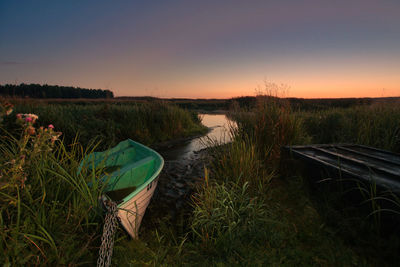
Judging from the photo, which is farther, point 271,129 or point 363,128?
point 363,128

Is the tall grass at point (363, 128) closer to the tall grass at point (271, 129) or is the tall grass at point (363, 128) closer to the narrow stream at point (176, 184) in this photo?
Answer: the tall grass at point (271, 129)

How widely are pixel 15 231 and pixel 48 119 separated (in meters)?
7.13

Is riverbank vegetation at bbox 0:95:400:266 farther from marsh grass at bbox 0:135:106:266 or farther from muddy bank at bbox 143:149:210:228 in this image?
muddy bank at bbox 143:149:210:228

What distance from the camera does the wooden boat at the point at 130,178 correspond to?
8.73ft

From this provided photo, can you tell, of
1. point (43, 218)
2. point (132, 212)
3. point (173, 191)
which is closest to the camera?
point (43, 218)

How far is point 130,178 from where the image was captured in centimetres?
389

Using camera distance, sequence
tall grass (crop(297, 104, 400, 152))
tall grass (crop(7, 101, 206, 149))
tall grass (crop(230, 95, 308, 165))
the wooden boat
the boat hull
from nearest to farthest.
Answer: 1. the boat hull
2. the wooden boat
3. tall grass (crop(230, 95, 308, 165))
4. tall grass (crop(297, 104, 400, 152))
5. tall grass (crop(7, 101, 206, 149))

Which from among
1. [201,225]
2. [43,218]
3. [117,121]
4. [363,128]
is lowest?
[201,225]

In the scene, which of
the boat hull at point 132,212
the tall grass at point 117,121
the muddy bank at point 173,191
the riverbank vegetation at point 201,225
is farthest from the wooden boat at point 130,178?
the tall grass at point 117,121

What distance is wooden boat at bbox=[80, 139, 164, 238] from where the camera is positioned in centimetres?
266

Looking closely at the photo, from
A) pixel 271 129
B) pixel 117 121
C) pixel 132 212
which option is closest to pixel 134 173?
pixel 132 212

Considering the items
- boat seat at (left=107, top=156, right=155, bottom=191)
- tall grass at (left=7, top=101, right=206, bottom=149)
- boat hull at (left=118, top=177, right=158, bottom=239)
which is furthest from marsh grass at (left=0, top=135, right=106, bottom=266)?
tall grass at (left=7, top=101, right=206, bottom=149)

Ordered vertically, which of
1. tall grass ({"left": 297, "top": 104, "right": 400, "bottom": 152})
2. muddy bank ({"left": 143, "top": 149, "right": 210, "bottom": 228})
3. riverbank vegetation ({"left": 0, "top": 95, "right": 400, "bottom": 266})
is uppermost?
tall grass ({"left": 297, "top": 104, "right": 400, "bottom": 152})

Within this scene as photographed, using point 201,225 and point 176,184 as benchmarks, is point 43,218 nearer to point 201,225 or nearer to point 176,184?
point 201,225
